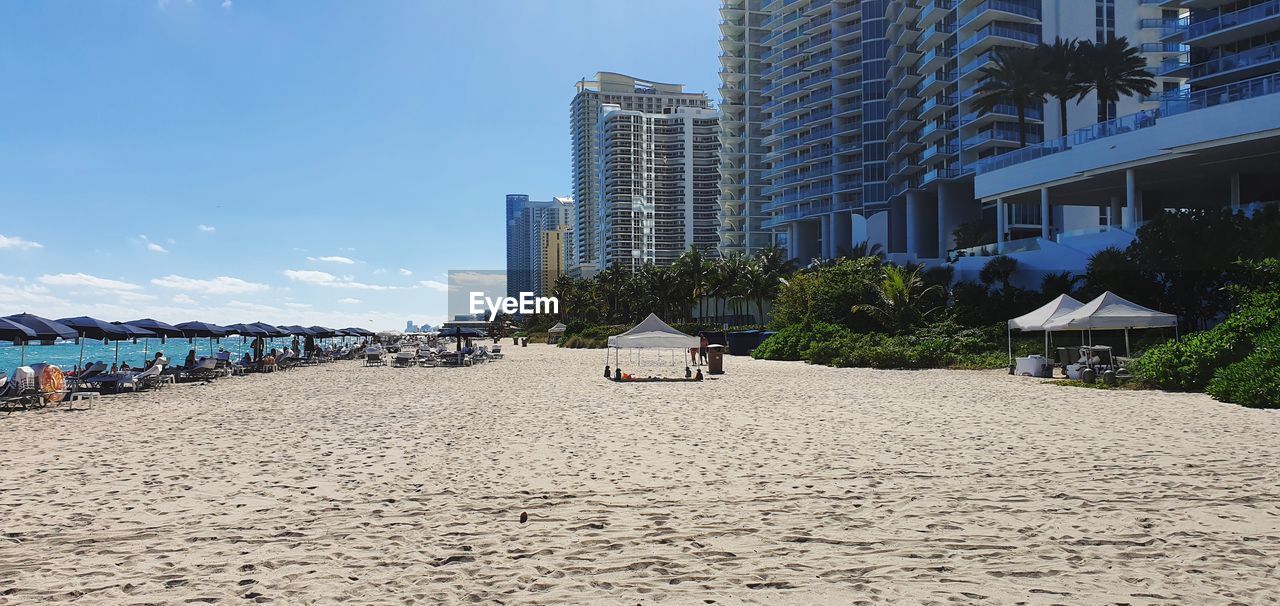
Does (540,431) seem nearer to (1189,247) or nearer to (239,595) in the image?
(239,595)

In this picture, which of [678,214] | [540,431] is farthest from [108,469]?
[678,214]

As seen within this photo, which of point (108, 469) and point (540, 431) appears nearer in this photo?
point (108, 469)

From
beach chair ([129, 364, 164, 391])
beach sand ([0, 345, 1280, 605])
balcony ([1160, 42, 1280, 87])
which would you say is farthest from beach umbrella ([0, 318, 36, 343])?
balcony ([1160, 42, 1280, 87])

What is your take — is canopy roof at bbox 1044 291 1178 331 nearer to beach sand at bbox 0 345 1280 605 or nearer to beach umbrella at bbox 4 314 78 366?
beach sand at bbox 0 345 1280 605

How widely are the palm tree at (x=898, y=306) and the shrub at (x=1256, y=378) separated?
16.3 metres

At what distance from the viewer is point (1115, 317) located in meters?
19.5

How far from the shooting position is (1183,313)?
2600 cm

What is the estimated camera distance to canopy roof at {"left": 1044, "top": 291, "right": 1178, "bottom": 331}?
19469 mm

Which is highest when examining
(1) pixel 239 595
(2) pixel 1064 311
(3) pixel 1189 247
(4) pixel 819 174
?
(4) pixel 819 174

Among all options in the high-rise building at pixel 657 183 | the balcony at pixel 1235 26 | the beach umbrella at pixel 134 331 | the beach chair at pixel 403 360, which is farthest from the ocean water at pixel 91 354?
the high-rise building at pixel 657 183

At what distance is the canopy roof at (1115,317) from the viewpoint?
63.9 feet

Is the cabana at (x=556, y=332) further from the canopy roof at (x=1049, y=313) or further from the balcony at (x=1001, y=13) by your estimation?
the canopy roof at (x=1049, y=313)

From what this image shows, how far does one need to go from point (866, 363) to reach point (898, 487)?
2055 centimetres

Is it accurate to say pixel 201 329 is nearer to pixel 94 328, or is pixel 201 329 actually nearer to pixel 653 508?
pixel 94 328
